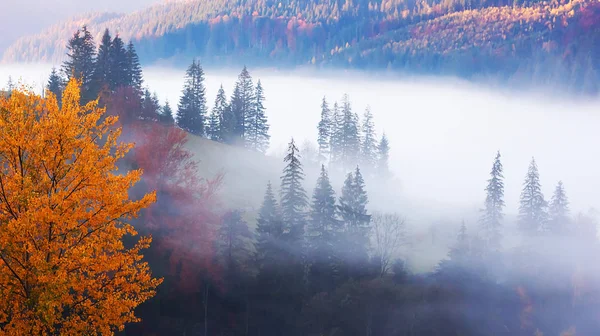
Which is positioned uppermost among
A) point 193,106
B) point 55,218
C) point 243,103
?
point 243,103

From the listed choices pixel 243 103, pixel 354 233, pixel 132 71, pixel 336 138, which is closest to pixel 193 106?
pixel 243 103

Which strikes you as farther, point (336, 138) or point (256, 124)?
point (336, 138)

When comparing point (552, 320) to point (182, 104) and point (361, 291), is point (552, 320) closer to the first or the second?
point (361, 291)

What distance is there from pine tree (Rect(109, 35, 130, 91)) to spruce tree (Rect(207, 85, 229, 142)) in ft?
63.6

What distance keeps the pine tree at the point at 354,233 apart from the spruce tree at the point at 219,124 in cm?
3435

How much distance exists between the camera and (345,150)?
11300cm

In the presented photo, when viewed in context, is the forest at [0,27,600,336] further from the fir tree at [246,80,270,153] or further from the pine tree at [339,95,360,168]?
the pine tree at [339,95,360,168]

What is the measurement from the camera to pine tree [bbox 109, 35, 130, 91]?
85213 millimetres

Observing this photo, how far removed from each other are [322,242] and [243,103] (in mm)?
52859

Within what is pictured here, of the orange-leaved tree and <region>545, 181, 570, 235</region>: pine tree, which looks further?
<region>545, 181, 570, 235</region>: pine tree

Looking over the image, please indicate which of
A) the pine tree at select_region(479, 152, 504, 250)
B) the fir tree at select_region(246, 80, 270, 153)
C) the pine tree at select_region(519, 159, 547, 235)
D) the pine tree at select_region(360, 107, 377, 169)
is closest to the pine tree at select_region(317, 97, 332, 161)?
the pine tree at select_region(360, 107, 377, 169)

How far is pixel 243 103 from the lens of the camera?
108438 mm

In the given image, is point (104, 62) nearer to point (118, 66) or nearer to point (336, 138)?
point (118, 66)

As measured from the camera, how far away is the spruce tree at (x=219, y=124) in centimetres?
10119
